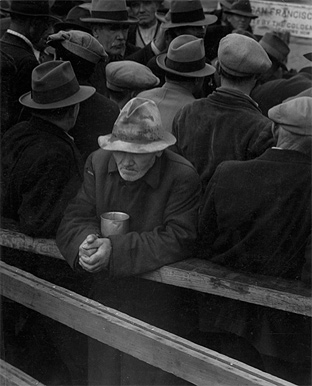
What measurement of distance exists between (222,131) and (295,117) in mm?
822

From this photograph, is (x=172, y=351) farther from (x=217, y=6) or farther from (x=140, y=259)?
(x=217, y=6)

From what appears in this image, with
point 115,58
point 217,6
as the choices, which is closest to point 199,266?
point 115,58

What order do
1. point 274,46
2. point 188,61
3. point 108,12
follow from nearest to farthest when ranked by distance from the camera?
point 188,61, point 108,12, point 274,46

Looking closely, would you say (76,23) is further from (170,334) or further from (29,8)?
(170,334)

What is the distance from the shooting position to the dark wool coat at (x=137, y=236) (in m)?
3.28

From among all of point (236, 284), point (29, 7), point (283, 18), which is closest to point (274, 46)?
point (29, 7)

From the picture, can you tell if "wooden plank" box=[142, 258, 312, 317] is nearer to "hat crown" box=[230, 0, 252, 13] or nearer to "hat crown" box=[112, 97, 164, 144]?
"hat crown" box=[112, 97, 164, 144]

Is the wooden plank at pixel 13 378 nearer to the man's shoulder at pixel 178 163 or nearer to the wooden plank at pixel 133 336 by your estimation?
Answer: the wooden plank at pixel 133 336

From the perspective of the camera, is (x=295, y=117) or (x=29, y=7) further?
(x=29, y=7)

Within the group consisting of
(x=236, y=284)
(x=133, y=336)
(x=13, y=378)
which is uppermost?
(x=236, y=284)

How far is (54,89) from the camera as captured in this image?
3756mm

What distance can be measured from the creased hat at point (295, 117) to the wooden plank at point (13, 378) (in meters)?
1.79

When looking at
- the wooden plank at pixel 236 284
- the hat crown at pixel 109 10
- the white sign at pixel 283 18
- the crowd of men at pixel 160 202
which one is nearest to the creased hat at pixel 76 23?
the hat crown at pixel 109 10

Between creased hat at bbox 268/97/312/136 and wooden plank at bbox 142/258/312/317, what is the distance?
2.31ft
